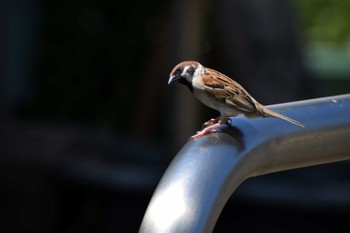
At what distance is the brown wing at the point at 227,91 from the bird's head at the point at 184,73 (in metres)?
0.05

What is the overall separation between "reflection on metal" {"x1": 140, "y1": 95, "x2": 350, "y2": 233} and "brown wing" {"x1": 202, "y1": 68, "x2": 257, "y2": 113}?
1.20 metres

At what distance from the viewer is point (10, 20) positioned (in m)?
9.77

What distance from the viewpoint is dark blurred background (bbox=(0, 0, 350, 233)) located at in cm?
738

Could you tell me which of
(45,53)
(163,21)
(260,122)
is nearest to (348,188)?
(163,21)

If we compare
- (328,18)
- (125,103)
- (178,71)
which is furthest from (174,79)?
(328,18)

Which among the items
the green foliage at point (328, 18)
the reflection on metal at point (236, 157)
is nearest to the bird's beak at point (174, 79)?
the reflection on metal at point (236, 157)

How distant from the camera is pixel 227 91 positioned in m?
3.31

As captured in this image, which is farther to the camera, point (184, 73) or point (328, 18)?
point (328, 18)

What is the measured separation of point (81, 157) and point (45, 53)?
1.94m

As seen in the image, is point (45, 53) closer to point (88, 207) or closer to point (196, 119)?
point (88, 207)

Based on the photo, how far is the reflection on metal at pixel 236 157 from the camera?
1444 millimetres

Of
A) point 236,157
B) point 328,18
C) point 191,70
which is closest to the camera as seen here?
point 236,157

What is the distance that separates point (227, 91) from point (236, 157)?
1701 mm

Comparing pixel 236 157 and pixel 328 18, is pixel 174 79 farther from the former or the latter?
pixel 328 18
